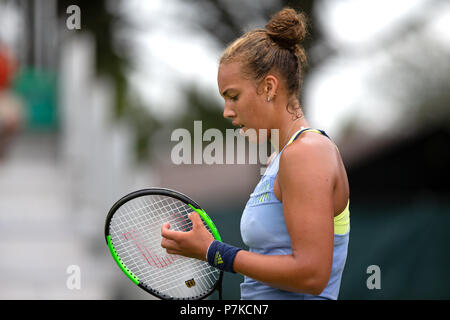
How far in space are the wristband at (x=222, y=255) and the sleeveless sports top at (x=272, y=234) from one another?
78 mm

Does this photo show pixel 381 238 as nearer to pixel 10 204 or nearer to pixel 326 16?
pixel 326 16

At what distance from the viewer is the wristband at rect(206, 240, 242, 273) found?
5.86ft

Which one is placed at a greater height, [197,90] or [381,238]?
[197,90]

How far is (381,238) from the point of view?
18.4ft
